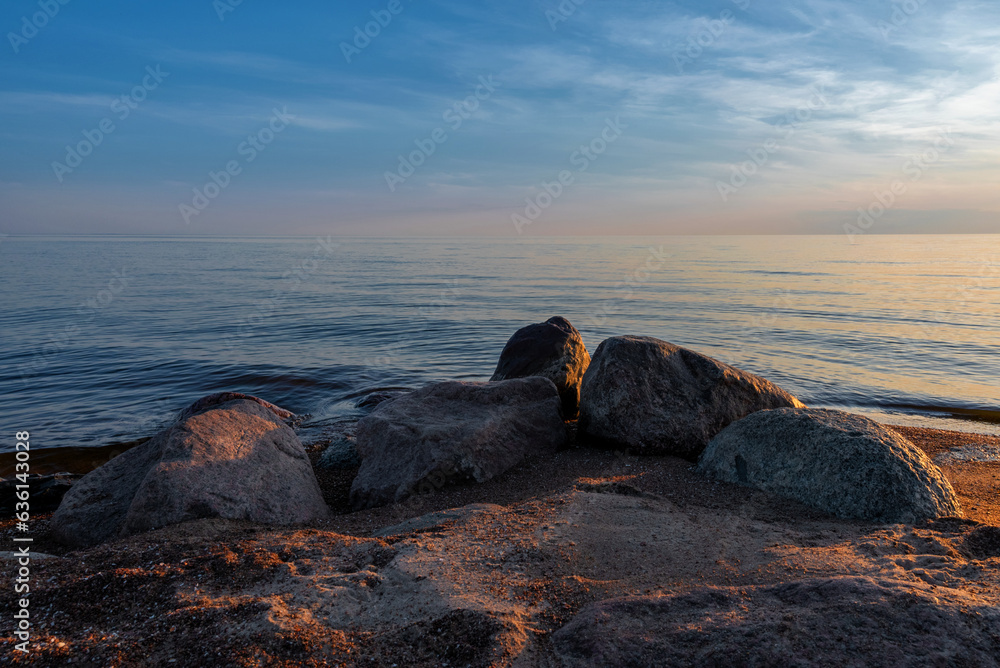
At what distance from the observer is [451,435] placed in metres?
5.89

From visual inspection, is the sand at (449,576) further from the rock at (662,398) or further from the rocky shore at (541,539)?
the rock at (662,398)

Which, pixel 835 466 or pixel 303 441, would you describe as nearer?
pixel 835 466

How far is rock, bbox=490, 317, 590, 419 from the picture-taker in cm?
875

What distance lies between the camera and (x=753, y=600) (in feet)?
9.13

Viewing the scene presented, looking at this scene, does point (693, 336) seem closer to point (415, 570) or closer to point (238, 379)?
point (238, 379)

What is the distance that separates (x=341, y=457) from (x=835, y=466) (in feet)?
17.8

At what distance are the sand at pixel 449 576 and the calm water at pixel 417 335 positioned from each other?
620 centimetres

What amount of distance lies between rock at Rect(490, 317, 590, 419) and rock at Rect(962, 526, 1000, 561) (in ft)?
17.0

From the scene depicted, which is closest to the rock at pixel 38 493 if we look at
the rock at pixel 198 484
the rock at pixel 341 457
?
the rock at pixel 198 484

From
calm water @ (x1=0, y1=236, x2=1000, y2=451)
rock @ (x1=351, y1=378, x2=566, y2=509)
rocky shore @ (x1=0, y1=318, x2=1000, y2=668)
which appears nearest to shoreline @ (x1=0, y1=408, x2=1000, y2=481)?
calm water @ (x1=0, y1=236, x2=1000, y2=451)

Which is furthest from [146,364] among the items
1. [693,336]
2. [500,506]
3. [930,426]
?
[930,426]

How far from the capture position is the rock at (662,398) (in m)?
6.32

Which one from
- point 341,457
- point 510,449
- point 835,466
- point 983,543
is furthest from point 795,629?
point 341,457

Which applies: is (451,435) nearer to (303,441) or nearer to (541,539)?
(541,539)
